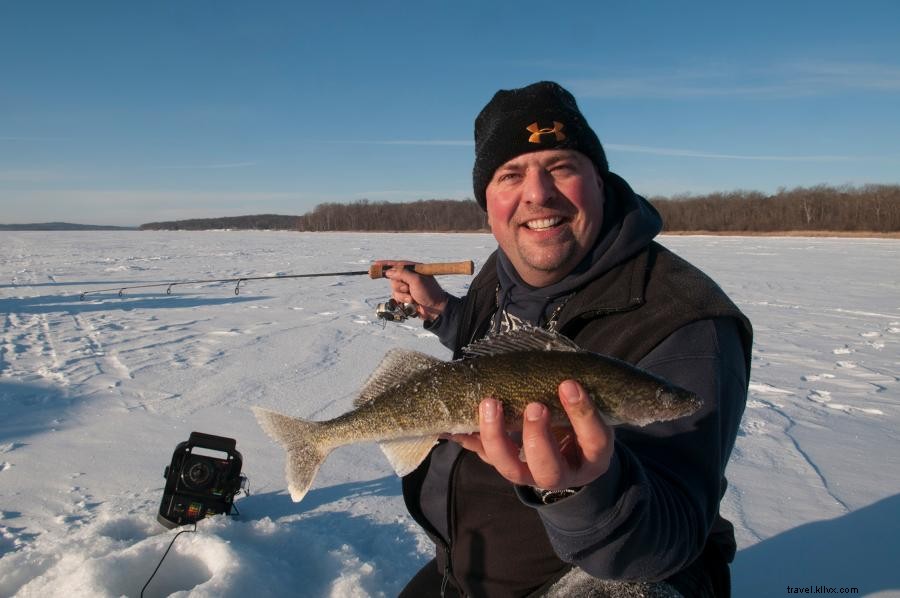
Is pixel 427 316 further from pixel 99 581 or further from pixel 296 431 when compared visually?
pixel 99 581

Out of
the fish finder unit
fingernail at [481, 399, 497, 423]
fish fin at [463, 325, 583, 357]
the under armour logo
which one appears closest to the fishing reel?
the fish finder unit

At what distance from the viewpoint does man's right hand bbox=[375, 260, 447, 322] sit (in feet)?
12.8

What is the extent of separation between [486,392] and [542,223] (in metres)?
1.04

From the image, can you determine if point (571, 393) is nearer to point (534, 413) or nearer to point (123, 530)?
point (534, 413)

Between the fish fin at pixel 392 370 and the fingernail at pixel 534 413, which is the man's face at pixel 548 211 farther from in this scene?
the fingernail at pixel 534 413

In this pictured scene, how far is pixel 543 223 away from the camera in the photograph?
2.54 meters

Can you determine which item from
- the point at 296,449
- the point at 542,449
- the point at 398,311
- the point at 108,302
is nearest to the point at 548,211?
the point at 542,449

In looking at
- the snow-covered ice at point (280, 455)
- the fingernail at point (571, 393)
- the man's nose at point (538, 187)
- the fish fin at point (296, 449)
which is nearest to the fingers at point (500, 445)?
the fingernail at point (571, 393)

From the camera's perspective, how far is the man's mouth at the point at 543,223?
2523 millimetres

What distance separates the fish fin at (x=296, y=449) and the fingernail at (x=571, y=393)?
1199 mm

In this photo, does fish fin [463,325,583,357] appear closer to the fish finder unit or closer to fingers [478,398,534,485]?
fingers [478,398,534,485]

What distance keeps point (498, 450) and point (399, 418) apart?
486 millimetres

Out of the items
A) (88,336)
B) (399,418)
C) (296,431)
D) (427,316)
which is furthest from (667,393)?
(88,336)

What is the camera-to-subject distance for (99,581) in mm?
2812
